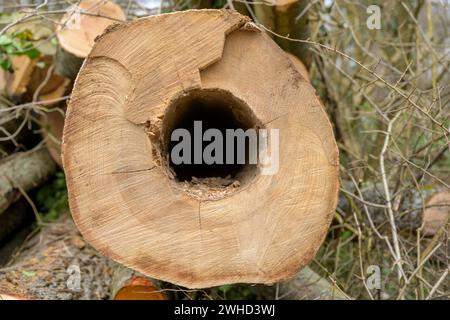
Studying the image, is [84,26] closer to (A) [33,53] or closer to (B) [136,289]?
(A) [33,53]

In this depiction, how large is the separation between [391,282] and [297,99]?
145 cm

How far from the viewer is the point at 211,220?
6.37 feet

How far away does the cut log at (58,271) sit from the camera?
102 inches

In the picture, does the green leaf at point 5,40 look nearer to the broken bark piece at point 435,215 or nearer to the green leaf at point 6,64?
the green leaf at point 6,64

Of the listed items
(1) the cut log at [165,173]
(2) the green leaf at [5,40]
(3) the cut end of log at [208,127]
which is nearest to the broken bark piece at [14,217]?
(2) the green leaf at [5,40]

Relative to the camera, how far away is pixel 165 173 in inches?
78.0

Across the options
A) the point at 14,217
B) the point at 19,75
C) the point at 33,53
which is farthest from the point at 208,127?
the point at 14,217

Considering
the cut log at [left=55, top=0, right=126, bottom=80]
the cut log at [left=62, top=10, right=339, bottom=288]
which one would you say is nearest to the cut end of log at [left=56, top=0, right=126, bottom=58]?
the cut log at [left=55, top=0, right=126, bottom=80]

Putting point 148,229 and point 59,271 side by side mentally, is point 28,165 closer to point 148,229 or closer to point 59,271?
point 59,271

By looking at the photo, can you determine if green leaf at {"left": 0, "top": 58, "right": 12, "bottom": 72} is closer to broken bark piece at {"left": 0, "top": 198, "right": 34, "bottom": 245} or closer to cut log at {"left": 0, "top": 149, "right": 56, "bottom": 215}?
cut log at {"left": 0, "top": 149, "right": 56, "bottom": 215}

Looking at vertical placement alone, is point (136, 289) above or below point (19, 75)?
below

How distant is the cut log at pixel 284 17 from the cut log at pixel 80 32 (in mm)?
718

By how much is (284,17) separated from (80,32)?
1016mm
